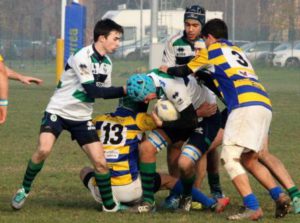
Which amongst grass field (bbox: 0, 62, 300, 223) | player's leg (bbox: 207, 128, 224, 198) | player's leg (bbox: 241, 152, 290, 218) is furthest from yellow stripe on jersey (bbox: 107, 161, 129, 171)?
player's leg (bbox: 241, 152, 290, 218)

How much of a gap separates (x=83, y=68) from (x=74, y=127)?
21.4 inches

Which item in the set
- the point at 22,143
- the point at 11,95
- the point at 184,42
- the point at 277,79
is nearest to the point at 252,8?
the point at 277,79

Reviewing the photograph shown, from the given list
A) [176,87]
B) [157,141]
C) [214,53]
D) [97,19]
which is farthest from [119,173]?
[97,19]

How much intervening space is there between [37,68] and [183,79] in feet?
145

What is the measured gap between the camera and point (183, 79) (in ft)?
30.3

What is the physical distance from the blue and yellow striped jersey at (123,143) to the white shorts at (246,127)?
2.95 ft

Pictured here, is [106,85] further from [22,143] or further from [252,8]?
[252,8]

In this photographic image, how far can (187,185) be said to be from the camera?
30.6 feet

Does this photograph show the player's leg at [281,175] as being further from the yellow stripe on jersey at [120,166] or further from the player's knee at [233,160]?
the yellow stripe on jersey at [120,166]

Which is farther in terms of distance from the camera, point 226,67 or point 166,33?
point 166,33

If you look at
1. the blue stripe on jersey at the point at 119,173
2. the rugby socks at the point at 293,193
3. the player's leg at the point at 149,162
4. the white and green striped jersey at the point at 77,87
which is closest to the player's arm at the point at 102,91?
the white and green striped jersey at the point at 77,87

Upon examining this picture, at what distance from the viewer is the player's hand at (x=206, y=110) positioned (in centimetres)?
935

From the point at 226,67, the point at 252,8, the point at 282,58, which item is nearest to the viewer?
the point at 226,67

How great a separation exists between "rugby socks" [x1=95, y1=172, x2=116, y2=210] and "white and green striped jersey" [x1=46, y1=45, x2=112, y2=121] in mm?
531
